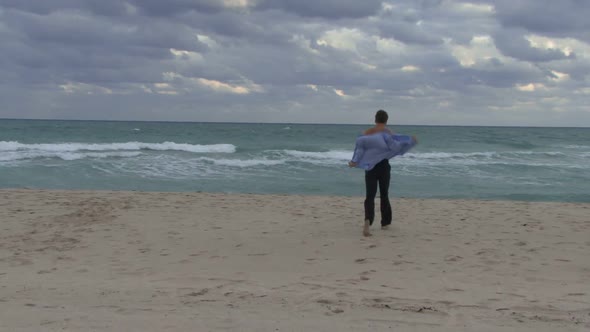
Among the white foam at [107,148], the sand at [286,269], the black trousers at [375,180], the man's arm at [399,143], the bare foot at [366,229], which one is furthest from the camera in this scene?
the white foam at [107,148]

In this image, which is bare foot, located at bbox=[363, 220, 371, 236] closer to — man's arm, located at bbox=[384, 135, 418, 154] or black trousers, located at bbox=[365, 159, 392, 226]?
black trousers, located at bbox=[365, 159, 392, 226]

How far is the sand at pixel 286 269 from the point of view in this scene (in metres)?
3.73

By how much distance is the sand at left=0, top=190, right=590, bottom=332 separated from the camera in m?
3.73

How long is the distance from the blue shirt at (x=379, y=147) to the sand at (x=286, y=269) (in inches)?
39.4

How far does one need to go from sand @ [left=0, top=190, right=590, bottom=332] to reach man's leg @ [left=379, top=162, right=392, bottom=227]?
0.56 feet

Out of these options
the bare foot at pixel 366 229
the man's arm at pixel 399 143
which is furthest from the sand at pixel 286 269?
the man's arm at pixel 399 143

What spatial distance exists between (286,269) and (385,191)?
197 cm

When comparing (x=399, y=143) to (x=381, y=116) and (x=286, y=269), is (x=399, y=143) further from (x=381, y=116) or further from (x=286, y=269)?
(x=286, y=269)

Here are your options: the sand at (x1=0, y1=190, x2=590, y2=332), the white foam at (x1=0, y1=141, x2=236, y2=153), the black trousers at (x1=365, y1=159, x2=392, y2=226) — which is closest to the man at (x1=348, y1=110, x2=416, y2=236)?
the black trousers at (x1=365, y1=159, x2=392, y2=226)

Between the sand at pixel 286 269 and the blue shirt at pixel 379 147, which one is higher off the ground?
the blue shirt at pixel 379 147

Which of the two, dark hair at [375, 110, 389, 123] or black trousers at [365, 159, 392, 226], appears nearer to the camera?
dark hair at [375, 110, 389, 123]

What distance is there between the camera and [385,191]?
6605mm

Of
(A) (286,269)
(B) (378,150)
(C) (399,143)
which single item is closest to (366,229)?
(B) (378,150)

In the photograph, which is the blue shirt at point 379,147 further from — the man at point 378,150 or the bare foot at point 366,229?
the bare foot at point 366,229
